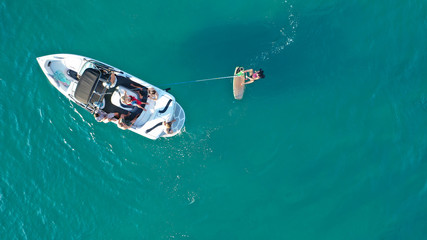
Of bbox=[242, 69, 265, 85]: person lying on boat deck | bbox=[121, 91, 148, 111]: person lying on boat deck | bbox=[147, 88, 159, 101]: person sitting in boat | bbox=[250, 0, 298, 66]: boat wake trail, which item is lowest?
bbox=[121, 91, 148, 111]: person lying on boat deck

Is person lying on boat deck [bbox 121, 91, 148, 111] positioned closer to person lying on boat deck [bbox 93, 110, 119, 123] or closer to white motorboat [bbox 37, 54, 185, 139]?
white motorboat [bbox 37, 54, 185, 139]

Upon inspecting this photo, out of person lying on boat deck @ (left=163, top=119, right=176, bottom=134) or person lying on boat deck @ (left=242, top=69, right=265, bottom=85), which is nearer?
person lying on boat deck @ (left=163, top=119, right=176, bottom=134)

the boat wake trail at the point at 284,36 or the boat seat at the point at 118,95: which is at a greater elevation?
the boat wake trail at the point at 284,36

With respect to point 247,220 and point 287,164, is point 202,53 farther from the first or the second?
point 247,220

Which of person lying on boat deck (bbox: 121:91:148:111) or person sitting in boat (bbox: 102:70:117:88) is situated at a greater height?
person sitting in boat (bbox: 102:70:117:88)

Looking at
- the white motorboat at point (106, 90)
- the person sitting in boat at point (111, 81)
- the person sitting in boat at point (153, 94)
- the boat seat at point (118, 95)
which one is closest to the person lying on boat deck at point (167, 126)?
the white motorboat at point (106, 90)

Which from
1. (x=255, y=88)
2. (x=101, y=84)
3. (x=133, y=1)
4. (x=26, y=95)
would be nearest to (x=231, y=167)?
(x=255, y=88)

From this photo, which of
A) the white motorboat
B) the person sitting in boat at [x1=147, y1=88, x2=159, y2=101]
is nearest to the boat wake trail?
the white motorboat

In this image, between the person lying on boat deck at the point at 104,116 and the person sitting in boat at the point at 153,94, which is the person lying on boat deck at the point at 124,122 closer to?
the person lying on boat deck at the point at 104,116
